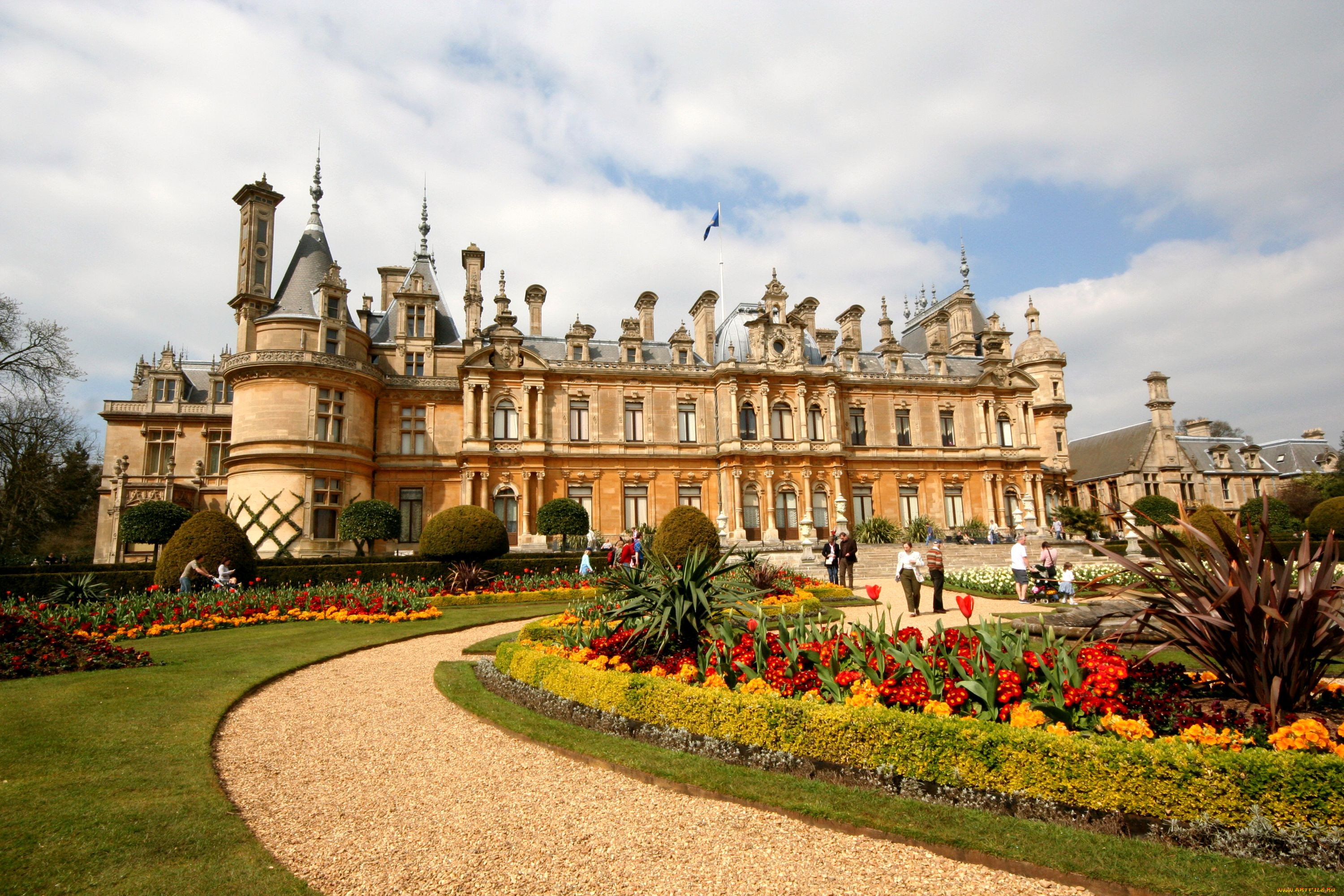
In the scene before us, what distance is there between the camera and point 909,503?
3594cm

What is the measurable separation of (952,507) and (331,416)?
29.0m

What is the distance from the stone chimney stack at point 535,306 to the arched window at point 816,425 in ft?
44.6

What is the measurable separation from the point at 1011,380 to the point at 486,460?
87.7ft

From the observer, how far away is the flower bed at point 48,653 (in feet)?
30.4

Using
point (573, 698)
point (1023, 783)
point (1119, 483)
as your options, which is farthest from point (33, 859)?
point (1119, 483)

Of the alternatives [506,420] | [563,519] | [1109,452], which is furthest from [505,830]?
[1109,452]

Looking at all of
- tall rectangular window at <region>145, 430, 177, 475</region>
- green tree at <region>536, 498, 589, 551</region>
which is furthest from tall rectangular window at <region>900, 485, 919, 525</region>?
tall rectangular window at <region>145, 430, 177, 475</region>

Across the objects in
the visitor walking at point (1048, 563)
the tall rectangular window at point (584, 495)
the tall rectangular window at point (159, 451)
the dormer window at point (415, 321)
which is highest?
the dormer window at point (415, 321)

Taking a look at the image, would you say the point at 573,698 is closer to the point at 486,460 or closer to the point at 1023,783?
the point at 1023,783

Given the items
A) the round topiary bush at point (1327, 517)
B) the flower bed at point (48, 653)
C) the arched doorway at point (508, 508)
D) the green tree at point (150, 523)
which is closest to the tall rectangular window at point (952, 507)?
the round topiary bush at point (1327, 517)

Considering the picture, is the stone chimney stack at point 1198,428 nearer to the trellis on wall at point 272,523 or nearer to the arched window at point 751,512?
the arched window at point 751,512

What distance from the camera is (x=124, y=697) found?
804 cm

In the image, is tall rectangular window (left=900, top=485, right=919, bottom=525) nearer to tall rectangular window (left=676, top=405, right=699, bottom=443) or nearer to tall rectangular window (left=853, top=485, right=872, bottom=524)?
tall rectangular window (left=853, top=485, right=872, bottom=524)

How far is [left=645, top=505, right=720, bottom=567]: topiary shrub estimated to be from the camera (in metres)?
18.6
